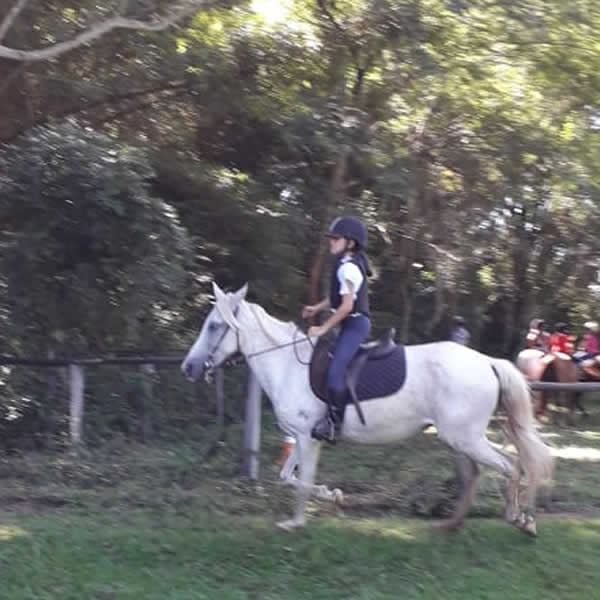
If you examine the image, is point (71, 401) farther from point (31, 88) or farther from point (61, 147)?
point (31, 88)

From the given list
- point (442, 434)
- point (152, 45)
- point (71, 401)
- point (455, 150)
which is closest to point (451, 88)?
point (455, 150)

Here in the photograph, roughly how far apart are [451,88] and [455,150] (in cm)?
208

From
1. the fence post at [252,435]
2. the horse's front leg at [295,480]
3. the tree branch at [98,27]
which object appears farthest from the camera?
the tree branch at [98,27]

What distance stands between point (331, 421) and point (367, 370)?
49cm

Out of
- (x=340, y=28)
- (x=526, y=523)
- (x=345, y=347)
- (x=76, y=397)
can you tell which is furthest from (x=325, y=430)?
(x=340, y=28)

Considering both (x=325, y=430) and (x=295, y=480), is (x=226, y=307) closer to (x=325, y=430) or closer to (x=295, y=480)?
(x=325, y=430)

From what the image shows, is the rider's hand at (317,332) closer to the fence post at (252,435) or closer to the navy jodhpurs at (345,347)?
the navy jodhpurs at (345,347)

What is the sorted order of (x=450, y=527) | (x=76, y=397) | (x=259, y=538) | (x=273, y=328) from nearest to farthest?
1. (x=259, y=538)
2. (x=450, y=527)
3. (x=273, y=328)
4. (x=76, y=397)

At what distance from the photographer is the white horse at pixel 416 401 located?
8250 millimetres

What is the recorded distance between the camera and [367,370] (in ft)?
27.5

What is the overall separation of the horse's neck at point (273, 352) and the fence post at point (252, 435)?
1430 mm

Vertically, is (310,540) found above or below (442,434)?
below

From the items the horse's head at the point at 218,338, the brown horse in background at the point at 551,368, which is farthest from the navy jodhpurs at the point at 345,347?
the brown horse in background at the point at 551,368

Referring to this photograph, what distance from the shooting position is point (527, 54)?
14055 mm
